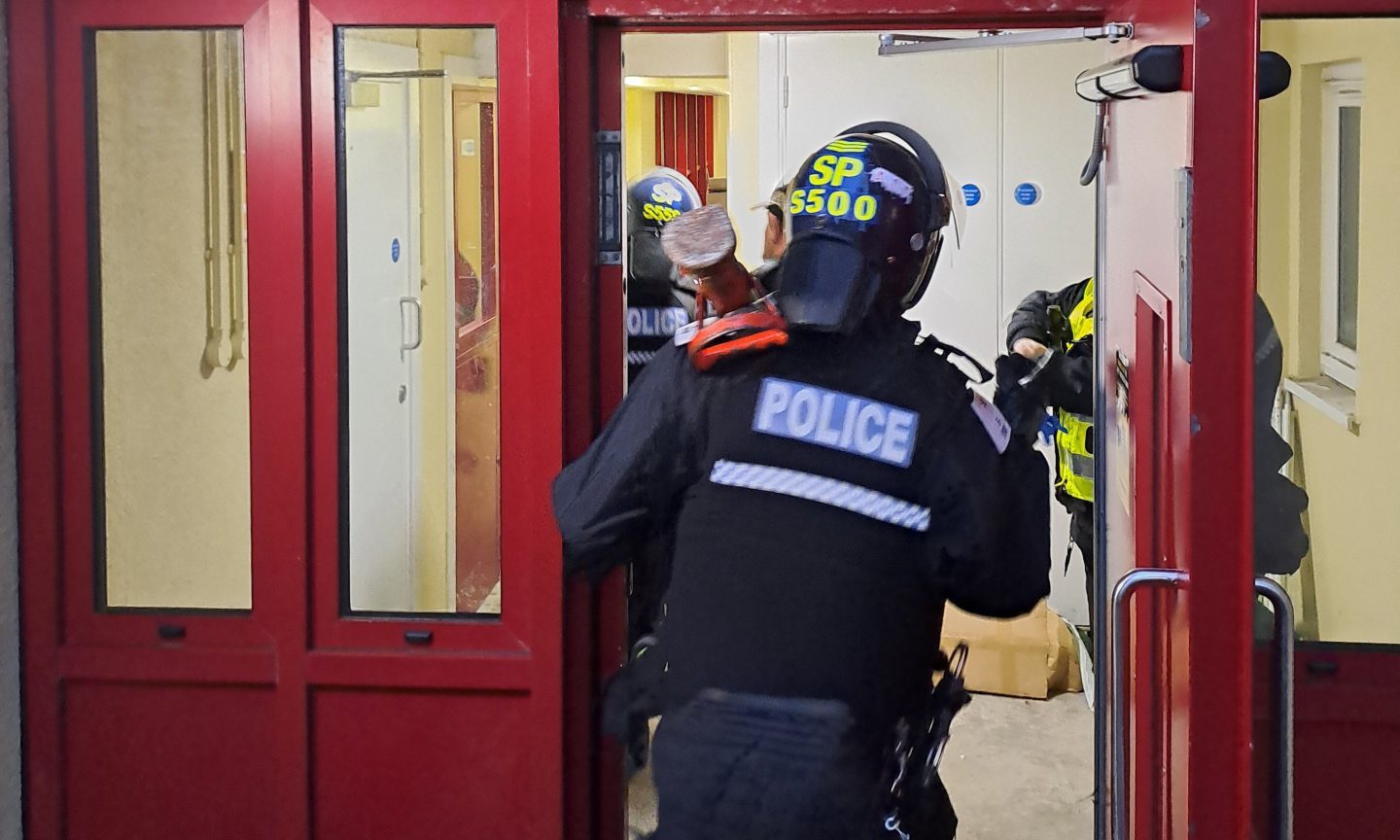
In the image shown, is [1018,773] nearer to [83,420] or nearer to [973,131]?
[973,131]

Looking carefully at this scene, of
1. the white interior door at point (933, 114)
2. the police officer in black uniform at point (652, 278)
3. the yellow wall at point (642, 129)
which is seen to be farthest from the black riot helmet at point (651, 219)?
the yellow wall at point (642, 129)

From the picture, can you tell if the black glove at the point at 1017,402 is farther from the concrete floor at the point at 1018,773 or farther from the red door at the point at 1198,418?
the concrete floor at the point at 1018,773

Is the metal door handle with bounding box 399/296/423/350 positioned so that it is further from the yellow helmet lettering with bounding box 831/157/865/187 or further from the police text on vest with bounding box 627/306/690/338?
the police text on vest with bounding box 627/306/690/338

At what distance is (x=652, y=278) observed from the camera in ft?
12.8

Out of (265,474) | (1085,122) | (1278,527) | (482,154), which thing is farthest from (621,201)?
(1085,122)

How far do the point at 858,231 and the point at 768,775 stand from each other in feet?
2.57

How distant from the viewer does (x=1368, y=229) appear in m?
2.63

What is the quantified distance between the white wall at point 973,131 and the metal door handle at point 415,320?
91.6 inches

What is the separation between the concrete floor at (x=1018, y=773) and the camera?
3939 millimetres

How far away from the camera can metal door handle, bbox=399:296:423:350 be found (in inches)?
111

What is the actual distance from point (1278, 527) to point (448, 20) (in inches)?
61.3

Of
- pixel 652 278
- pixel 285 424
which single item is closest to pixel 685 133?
pixel 652 278

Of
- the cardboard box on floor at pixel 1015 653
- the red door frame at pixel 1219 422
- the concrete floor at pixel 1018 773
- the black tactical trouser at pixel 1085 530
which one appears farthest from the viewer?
the cardboard box on floor at pixel 1015 653

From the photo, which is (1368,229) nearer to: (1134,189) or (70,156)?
(1134,189)
